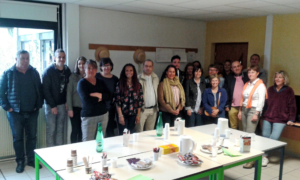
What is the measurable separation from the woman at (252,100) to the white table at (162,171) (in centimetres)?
202

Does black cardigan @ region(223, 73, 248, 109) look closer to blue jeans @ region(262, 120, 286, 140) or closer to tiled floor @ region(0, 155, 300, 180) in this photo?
blue jeans @ region(262, 120, 286, 140)

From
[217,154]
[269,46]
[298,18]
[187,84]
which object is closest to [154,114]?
[187,84]

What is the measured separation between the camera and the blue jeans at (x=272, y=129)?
4125 mm

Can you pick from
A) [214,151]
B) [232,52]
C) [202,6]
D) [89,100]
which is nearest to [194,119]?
[202,6]

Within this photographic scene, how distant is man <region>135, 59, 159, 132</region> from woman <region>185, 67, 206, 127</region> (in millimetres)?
591

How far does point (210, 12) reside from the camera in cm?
491

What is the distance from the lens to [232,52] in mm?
5859

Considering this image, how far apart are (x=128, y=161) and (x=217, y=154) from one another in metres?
0.83

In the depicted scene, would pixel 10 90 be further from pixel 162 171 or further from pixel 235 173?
pixel 235 173

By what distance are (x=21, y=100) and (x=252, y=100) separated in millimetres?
3196

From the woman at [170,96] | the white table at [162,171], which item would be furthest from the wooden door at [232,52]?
the white table at [162,171]

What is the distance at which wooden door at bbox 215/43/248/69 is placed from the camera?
18.5 ft

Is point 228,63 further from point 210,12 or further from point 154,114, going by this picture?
point 154,114

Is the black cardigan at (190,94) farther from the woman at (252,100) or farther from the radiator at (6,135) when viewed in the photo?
the radiator at (6,135)
